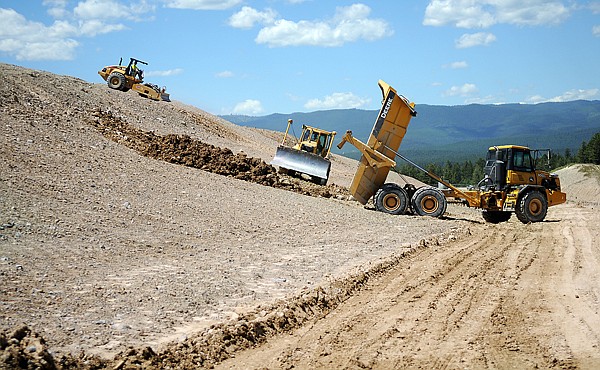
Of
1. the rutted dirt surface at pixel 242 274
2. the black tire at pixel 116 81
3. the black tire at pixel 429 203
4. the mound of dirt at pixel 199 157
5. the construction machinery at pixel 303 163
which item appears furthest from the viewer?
the black tire at pixel 116 81

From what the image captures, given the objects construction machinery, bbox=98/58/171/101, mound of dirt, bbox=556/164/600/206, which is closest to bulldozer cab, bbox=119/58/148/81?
construction machinery, bbox=98/58/171/101

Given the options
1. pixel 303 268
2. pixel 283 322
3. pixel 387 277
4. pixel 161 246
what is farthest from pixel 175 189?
pixel 283 322

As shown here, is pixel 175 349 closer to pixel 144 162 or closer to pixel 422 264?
pixel 422 264

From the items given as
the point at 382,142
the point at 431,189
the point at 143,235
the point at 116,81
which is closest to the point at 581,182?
the point at 116,81

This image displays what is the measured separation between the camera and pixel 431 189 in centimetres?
1944

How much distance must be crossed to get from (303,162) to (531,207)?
Answer: 9.58m

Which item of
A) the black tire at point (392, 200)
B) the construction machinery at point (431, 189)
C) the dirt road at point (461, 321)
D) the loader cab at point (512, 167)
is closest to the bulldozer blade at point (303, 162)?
the construction machinery at point (431, 189)

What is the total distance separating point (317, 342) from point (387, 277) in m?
3.73

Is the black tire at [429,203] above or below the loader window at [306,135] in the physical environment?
below

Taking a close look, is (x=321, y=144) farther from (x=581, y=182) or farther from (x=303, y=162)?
(x=581, y=182)

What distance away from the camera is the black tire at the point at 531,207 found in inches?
748

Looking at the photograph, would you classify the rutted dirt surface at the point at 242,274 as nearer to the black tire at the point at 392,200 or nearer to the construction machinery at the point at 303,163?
the black tire at the point at 392,200

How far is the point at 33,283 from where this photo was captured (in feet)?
26.8

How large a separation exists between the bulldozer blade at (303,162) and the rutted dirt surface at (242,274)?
15.9 feet
